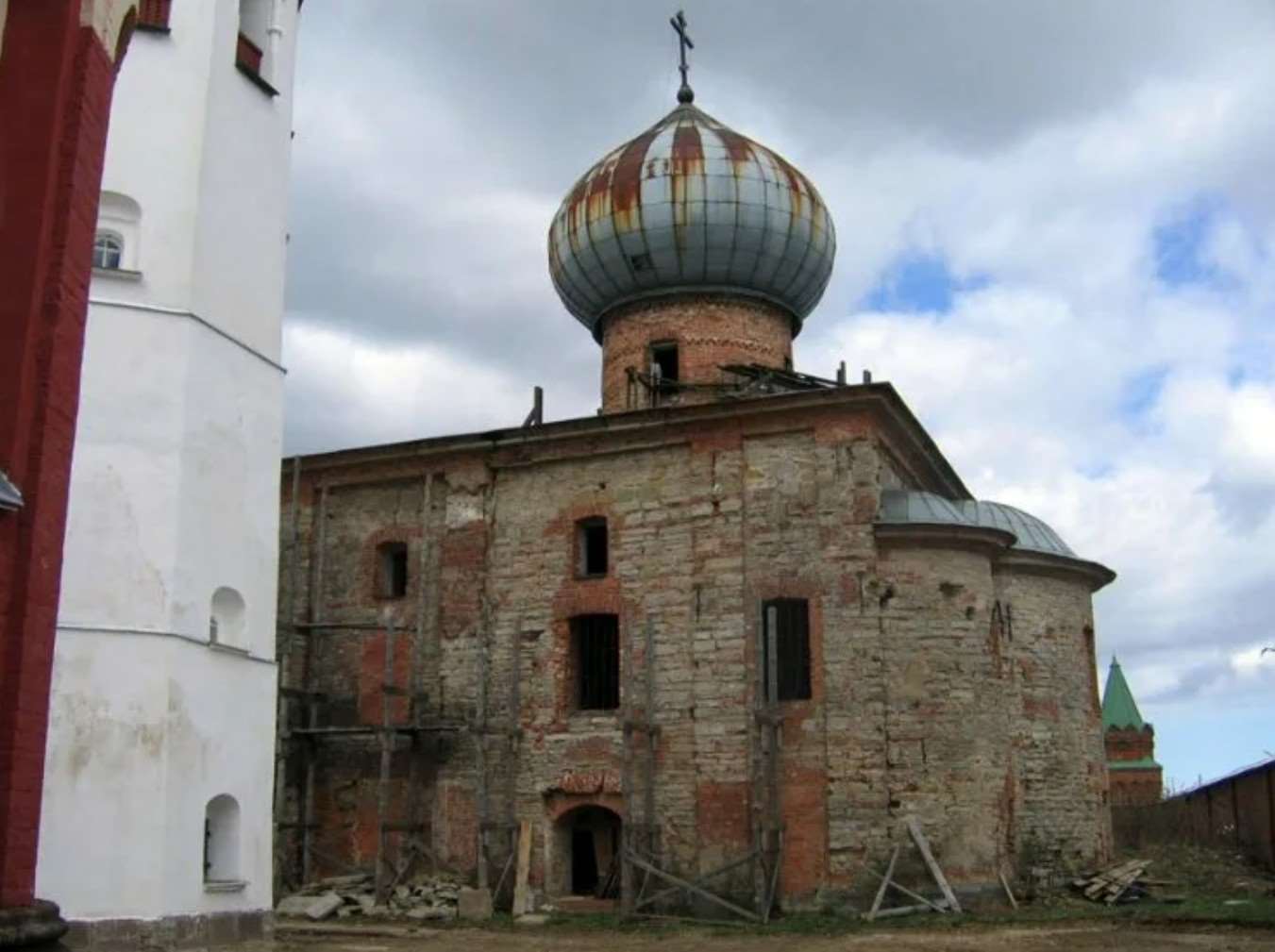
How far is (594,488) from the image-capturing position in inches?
813

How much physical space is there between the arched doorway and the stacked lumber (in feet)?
21.0

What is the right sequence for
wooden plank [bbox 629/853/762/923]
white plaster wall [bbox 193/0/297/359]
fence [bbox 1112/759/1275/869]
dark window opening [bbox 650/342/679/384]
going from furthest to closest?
fence [bbox 1112/759/1275/869], dark window opening [bbox 650/342/679/384], wooden plank [bbox 629/853/762/923], white plaster wall [bbox 193/0/297/359]

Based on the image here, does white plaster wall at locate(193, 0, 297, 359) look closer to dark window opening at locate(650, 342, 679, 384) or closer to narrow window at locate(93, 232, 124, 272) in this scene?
narrow window at locate(93, 232, 124, 272)

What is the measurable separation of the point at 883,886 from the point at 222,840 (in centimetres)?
823

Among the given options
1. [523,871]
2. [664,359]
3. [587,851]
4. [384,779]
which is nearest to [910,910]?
[587,851]

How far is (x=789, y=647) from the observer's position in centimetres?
1889

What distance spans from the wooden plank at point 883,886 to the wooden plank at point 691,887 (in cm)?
138

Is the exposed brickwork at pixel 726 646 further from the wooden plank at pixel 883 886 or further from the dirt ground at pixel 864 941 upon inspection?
the dirt ground at pixel 864 941

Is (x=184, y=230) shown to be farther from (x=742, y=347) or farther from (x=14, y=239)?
(x=742, y=347)

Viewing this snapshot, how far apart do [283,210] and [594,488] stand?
747 cm

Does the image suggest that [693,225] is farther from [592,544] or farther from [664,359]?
[592,544]

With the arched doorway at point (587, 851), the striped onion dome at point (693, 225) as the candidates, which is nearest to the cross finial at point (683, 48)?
the striped onion dome at point (693, 225)

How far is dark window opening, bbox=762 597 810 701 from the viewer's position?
18.7 meters

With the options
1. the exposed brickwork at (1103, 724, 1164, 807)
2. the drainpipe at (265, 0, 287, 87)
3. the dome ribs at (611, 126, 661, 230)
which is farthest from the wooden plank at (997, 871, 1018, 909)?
the exposed brickwork at (1103, 724, 1164, 807)
